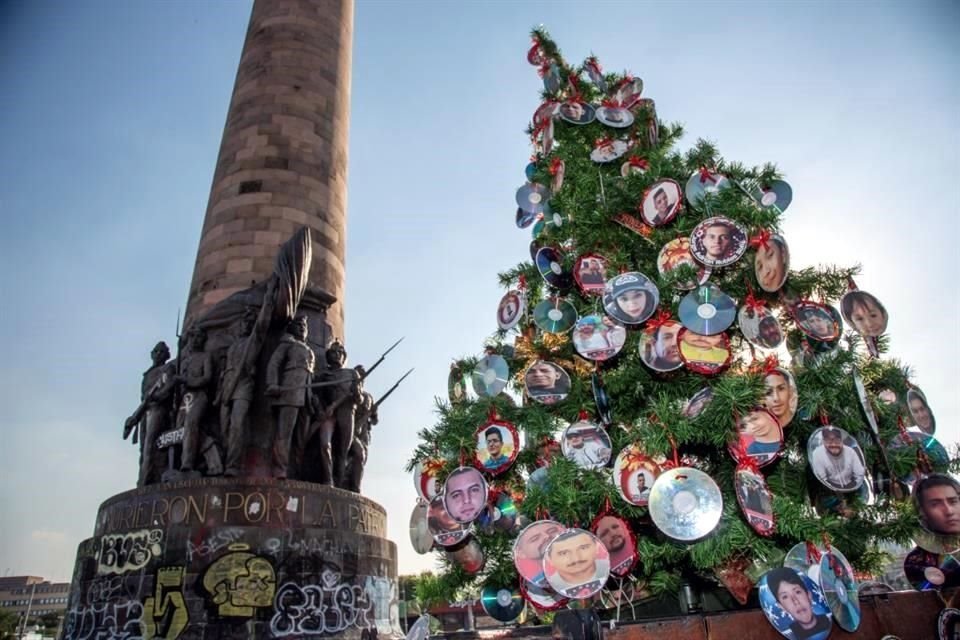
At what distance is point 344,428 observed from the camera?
8695 mm

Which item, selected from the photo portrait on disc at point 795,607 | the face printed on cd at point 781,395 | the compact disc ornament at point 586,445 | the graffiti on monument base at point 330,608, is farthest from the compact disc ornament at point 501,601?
the graffiti on monument base at point 330,608

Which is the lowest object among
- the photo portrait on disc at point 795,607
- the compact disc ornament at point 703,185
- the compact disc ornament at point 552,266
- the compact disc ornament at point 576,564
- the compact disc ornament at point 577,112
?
the photo portrait on disc at point 795,607

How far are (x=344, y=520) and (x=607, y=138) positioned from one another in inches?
223

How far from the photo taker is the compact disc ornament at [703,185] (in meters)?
5.28

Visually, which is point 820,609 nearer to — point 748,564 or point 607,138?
point 748,564

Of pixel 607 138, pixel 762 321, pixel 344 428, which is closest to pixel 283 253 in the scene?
pixel 344 428

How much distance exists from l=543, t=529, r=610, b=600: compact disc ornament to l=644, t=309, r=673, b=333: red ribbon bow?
65.4 inches

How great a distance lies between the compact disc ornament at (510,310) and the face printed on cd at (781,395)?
2.47 metres

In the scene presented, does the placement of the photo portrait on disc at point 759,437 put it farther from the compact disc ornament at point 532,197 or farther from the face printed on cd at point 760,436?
the compact disc ornament at point 532,197

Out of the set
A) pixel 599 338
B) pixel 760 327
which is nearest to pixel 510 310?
pixel 599 338

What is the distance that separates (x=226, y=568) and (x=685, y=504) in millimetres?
5250

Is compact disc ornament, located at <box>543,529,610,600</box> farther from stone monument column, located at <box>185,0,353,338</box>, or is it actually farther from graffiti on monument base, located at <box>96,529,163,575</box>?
Result: stone monument column, located at <box>185,0,353,338</box>

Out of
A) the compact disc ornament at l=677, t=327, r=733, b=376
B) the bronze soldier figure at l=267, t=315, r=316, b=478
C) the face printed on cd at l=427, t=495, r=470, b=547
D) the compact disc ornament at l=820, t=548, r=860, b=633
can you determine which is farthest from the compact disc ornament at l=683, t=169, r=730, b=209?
the bronze soldier figure at l=267, t=315, r=316, b=478

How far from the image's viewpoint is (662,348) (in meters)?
4.66
